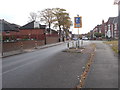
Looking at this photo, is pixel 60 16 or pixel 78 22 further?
pixel 60 16

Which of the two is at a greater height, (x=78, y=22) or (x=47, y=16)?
(x=47, y=16)

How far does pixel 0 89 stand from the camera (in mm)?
5539

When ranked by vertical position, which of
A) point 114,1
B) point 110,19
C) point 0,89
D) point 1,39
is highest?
point 110,19

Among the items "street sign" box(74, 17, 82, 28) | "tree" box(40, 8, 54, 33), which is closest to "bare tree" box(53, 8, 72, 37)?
"tree" box(40, 8, 54, 33)

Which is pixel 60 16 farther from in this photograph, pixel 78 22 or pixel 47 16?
pixel 78 22

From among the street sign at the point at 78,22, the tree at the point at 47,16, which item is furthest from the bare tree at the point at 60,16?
the street sign at the point at 78,22

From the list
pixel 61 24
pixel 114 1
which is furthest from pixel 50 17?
pixel 114 1

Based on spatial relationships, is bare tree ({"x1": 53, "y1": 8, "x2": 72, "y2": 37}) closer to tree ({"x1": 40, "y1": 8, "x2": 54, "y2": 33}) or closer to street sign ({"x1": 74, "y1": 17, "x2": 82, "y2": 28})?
tree ({"x1": 40, "y1": 8, "x2": 54, "y2": 33})

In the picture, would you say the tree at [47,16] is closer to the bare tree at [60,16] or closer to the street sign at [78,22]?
the bare tree at [60,16]

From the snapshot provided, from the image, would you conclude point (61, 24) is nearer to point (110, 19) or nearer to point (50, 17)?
point (50, 17)

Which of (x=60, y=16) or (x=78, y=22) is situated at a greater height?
(x=60, y=16)

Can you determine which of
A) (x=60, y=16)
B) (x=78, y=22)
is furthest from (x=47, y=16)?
(x=78, y=22)

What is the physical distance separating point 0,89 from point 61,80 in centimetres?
226

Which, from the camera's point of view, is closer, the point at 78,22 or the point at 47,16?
the point at 78,22
